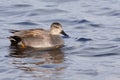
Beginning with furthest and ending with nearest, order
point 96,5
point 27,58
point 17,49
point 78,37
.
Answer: point 96,5 → point 78,37 → point 17,49 → point 27,58

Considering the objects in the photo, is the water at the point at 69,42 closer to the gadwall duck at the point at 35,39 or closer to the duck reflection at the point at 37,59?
the duck reflection at the point at 37,59

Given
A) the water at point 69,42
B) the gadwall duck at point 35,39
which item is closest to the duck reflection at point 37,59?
the water at point 69,42

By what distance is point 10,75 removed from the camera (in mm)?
10594

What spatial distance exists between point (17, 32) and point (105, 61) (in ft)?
8.82

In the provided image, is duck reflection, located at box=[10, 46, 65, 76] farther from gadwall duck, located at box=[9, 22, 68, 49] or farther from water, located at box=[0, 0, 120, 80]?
gadwall duck, located at box=[9, 22, 68, 49]

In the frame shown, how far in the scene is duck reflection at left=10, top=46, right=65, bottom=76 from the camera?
36.9 ft

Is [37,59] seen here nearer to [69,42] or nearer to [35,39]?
[35,39]

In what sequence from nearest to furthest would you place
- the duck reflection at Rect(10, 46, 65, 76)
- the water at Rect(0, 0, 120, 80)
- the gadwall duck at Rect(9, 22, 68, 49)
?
Answer: the water at Rect(0, 0, 120, 80)
the duck reflection at Rect(10, 46, 65, 76)
the gadwall duck at Rect(9, 22, 68, 49)

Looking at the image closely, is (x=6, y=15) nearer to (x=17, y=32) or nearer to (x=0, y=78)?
(x=17, y=32)

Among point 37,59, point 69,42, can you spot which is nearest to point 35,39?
point 69,42

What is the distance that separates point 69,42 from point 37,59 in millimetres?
2074

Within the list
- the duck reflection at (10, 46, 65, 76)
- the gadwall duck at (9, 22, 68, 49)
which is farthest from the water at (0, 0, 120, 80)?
the gadwall duck at (9, 22, 68, 49)

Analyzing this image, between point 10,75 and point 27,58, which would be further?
point 27,58

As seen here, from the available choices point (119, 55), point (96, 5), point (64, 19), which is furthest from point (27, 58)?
point (96, 5)
